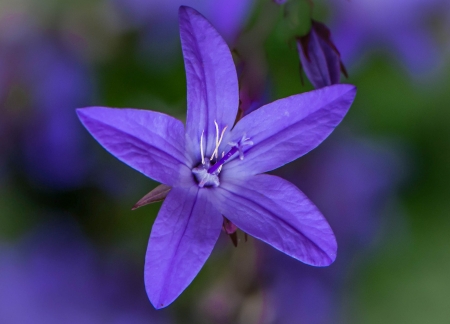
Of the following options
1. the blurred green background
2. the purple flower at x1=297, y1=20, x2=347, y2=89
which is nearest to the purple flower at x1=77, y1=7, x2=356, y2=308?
the purple flower at x1=297, y1=20, x2=347, y2=89

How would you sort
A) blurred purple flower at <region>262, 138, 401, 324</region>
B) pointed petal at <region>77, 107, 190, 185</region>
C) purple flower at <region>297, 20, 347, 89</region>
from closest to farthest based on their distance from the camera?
pointed petal at <region>77, 107, 190, 185</region> < purple flower at <region>297, 20, 347, 89</region> < blurred purple flower at <region>262, 138, 401, 324</region>

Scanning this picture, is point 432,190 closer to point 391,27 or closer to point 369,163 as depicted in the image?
point 369,163

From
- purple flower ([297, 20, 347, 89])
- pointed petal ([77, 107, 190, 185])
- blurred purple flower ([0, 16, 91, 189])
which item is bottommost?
blurred purple flower ([0, 16, 91, 189])

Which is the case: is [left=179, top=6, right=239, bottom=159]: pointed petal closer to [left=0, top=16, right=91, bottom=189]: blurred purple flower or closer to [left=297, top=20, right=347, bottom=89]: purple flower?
[left=297, top=20, right=347, bottom=89]: purple flower

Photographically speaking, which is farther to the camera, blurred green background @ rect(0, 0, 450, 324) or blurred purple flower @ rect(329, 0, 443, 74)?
blurred purple flower @ rect(329, 0, 443, 74)

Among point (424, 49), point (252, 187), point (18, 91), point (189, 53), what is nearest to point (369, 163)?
point (424, 49)

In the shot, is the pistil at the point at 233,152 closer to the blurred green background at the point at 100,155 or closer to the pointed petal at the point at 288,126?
the pointed petal at the point at 288,126

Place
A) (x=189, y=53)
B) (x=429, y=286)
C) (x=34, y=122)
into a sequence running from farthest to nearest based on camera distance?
(x=429, y=286) < (x=34, y=122) < (x=189, y=53)
